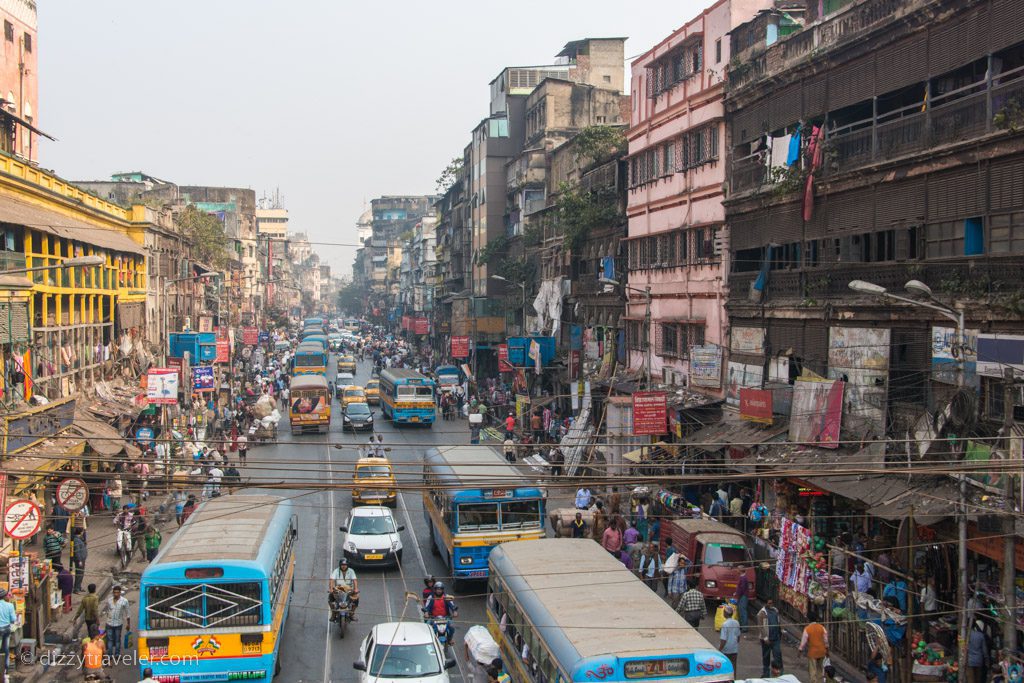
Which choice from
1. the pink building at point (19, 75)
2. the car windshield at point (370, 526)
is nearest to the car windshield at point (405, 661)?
the car windshield at point (370, 526)

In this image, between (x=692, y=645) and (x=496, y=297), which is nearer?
(x=692, y=645)

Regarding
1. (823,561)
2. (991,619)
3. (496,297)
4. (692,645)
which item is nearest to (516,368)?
(496,297)

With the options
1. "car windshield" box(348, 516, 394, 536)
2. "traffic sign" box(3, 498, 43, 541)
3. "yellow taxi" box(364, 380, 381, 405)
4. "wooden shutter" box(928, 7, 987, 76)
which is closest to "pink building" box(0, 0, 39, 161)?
"car windshield" box(348, 516, 394, 536)

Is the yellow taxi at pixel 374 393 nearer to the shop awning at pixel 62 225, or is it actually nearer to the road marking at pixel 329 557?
the road marking at pixel 329 557

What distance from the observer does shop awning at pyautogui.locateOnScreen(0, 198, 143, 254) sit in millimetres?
26533

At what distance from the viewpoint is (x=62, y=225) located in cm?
3216

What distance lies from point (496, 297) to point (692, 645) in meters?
57.6

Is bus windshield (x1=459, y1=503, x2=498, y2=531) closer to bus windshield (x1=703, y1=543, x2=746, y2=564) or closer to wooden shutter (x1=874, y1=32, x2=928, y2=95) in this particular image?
bus windshield (x1=703, y1=543, x2=746, y2=564)

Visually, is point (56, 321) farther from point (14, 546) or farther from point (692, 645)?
point (692, 645)

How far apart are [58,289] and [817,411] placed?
926 inches

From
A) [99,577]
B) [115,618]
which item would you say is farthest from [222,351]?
[115,618]

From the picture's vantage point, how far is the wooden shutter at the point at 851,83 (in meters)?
24.0

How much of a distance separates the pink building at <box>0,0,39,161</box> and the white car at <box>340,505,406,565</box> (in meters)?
24.2

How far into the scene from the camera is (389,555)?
80.9ft
